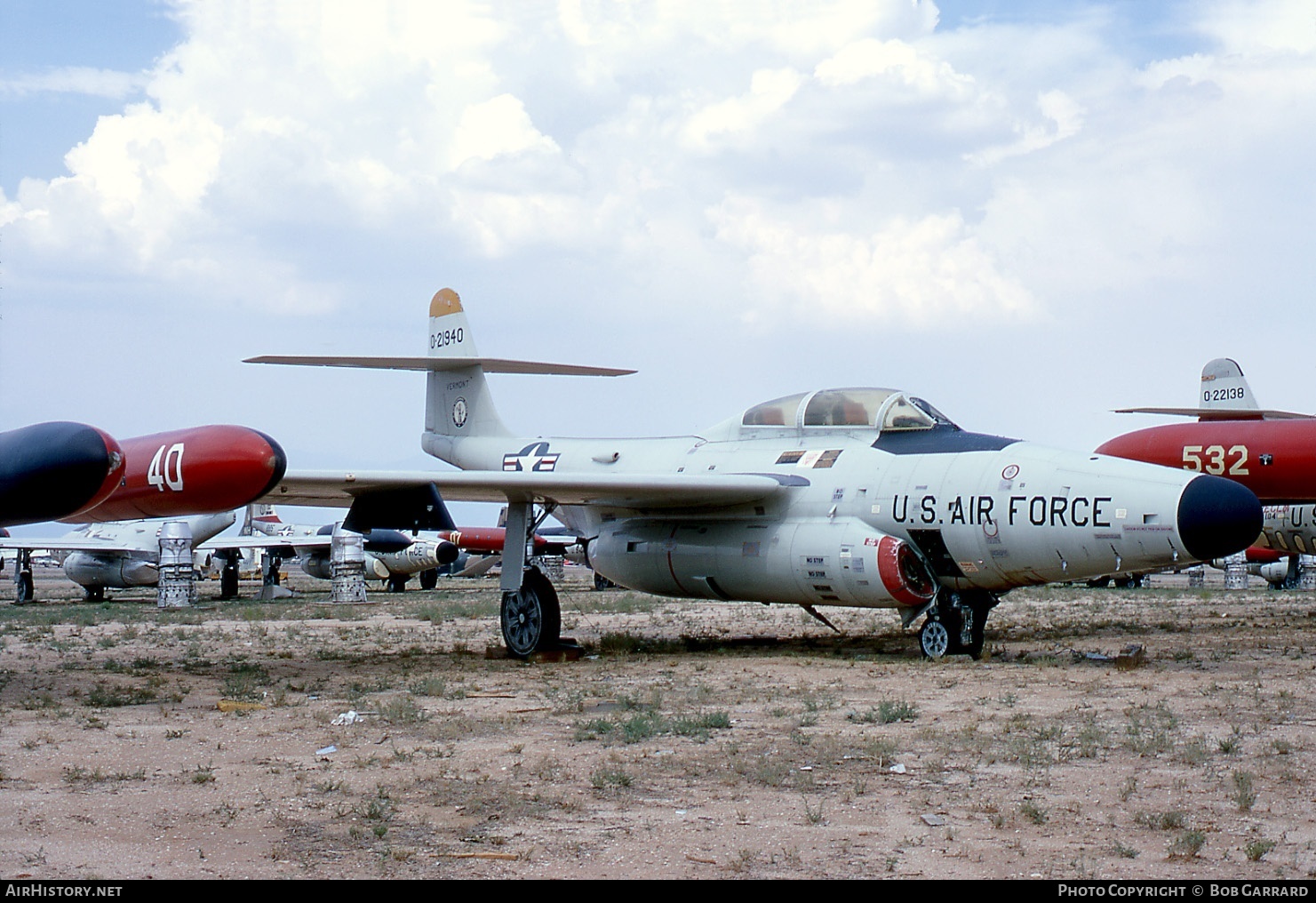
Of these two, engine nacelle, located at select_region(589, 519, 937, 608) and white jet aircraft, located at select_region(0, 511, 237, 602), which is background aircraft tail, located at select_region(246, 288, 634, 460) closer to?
engine nacelle, located at select_region(589, 519, 937, 608)

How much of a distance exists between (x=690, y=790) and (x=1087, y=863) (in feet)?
7.02

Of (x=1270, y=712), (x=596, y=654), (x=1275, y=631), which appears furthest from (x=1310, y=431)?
(x=596, y=654)

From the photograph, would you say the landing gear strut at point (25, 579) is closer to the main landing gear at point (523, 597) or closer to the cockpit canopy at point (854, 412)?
the main landing gear at point (523, 597)

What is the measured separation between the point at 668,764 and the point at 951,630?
20.2 ft

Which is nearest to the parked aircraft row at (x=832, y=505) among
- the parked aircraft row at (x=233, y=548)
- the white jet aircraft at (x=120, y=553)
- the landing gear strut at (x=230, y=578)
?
the parked aircraft row at (x=233, y=548)

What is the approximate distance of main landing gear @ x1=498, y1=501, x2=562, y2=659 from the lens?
1350 cm

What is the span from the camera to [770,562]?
502 inches

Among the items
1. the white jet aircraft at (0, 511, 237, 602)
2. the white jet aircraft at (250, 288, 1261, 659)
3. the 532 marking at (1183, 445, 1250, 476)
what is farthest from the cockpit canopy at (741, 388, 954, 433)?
the white jet aircraft at (0, 511, 237, 602)

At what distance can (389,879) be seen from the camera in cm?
478

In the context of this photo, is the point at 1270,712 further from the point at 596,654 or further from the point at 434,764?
the point at 596,654

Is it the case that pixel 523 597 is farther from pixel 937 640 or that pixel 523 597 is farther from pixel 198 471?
pixel 198 471

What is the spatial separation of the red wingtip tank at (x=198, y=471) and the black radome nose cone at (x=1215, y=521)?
7.53 metres

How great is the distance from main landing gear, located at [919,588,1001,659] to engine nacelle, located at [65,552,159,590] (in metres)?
25.2

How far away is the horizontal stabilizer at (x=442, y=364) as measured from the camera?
56.4 feet
